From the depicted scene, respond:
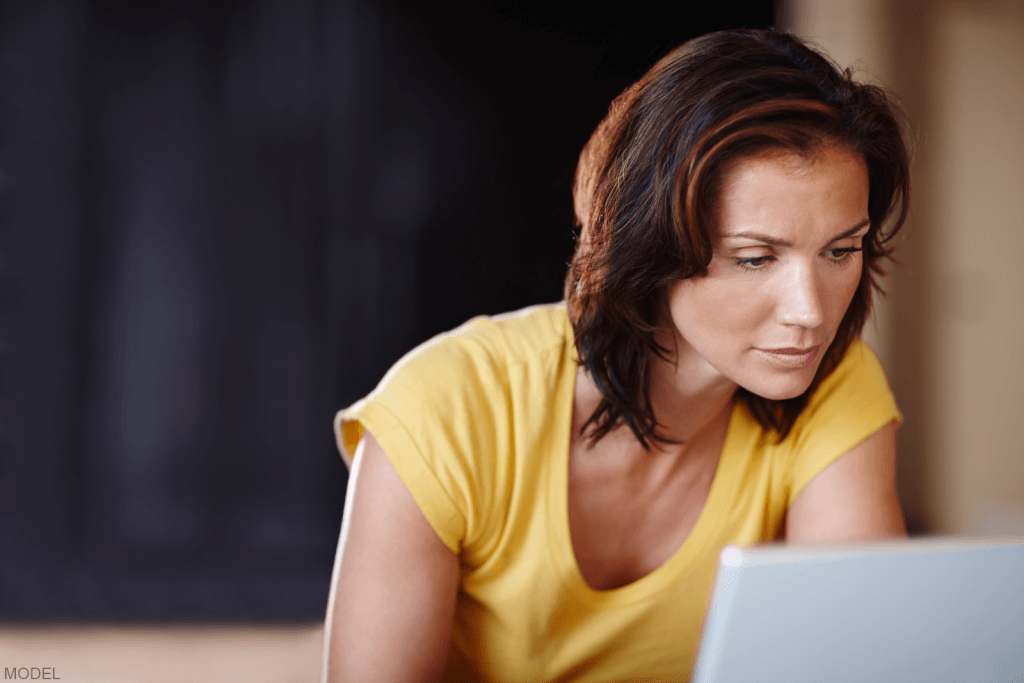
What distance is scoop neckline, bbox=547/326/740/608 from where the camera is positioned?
943 mm

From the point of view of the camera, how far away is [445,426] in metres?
0.88

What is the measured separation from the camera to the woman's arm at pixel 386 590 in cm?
83

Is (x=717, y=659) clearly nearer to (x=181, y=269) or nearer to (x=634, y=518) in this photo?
(x=634, y=518)

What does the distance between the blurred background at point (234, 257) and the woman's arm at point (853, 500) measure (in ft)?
4.45

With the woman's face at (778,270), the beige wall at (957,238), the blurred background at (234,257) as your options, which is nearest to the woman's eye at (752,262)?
the woman's face at (778,270)

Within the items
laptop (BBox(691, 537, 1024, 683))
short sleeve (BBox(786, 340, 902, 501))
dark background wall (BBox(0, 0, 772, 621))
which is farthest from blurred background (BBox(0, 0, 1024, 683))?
laptop (BBox(691, 537, 1024, 683))

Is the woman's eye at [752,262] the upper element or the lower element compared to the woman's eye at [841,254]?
lower

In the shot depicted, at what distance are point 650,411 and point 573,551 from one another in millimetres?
214

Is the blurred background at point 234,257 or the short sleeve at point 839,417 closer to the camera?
the short sleeve at point 839,417

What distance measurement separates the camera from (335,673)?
855 millimetres

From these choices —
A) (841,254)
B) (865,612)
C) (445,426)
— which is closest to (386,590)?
(445,426)

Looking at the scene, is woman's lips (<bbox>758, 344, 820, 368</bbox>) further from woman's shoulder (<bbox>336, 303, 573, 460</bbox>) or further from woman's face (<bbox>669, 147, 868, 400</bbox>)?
woman's shoulder (<bbox>336, 303, 573, 460</bbox>)

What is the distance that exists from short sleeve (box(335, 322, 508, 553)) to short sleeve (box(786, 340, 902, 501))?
0.45 meters

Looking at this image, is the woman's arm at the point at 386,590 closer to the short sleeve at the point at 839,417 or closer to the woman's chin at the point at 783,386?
the woman's chin at the point at 783,386
